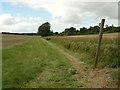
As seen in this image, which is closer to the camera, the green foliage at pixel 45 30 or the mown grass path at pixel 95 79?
the mown grass path at pixel 95 79

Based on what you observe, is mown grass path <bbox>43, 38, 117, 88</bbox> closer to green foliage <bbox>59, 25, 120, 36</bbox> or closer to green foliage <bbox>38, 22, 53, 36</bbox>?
green foliage <bbox>59, 25, 120, 36</bbox>

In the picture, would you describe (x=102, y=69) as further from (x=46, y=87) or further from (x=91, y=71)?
(x=46, y=87)

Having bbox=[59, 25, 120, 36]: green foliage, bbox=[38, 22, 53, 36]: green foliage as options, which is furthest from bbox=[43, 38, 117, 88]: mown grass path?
bbox=[38, 22, 53, 36]: green foliage

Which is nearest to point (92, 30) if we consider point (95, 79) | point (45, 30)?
point (45, 30)

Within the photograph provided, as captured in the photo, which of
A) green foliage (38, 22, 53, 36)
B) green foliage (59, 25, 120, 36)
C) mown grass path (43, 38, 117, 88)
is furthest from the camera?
green foliage (38, 22, 53, 36)

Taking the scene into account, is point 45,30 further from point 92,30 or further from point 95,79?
point 95,79

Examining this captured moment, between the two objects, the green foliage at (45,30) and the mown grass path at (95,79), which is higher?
the green foliage at (45,30)

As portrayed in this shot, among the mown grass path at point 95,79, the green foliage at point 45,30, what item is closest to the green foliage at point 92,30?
the green foliage at point 45,30

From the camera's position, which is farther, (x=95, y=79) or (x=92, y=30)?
(x=92, y=30)

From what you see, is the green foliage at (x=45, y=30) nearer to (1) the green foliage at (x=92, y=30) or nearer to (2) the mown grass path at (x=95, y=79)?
(1) the green foliage at (x=92, y=30)

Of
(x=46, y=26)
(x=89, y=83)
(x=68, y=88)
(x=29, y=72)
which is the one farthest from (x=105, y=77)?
(x=46, y=26)

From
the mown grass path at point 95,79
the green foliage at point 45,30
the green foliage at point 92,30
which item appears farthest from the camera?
the green foliage at point 45,30

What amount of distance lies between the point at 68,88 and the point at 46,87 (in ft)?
2.53

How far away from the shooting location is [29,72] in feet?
39.5
